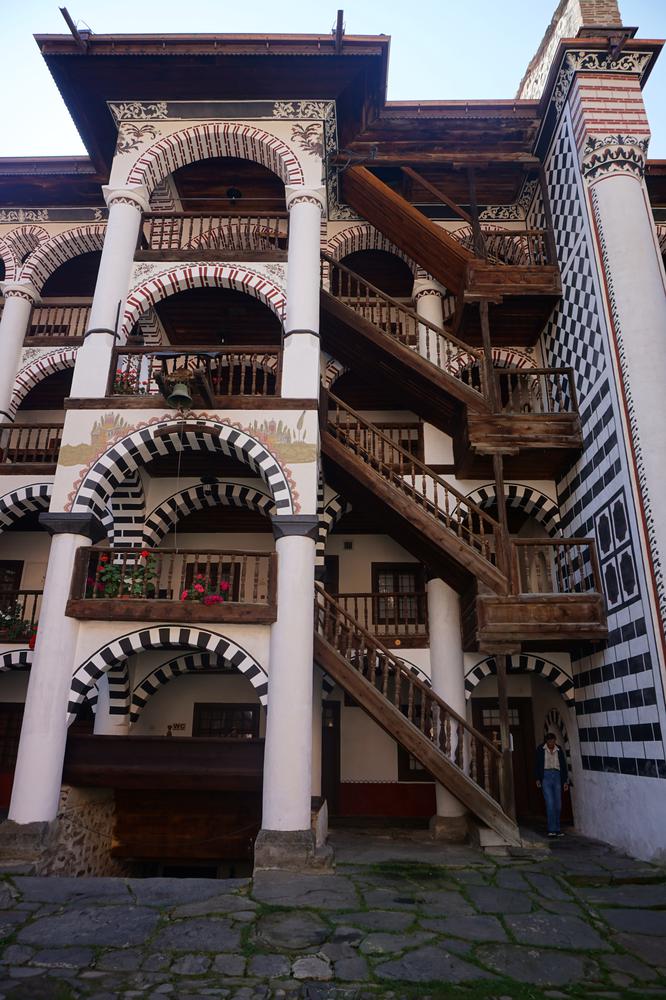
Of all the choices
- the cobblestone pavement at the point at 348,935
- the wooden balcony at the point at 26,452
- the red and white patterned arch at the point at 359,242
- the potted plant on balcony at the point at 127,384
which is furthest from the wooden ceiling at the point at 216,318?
the cobblestone pavement at the point at 348,935

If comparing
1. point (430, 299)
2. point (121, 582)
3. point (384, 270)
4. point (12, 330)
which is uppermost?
point (384, 270)

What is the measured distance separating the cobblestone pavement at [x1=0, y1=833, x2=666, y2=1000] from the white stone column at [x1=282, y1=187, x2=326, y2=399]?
5.91m

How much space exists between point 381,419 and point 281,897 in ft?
28.7

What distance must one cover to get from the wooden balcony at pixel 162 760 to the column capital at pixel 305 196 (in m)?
7.81

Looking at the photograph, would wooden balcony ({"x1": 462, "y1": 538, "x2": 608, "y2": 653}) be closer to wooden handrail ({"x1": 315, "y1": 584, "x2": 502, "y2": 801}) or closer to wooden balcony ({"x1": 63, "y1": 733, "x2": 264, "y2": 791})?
wooden handrail ({"x1": 315, "y1": 584, "x2": 502, "y2": 801})

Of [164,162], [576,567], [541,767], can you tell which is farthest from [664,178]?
[541,767]

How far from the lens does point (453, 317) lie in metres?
11.7

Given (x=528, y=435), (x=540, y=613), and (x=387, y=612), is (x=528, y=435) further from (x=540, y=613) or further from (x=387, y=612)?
(x=387, y=612)

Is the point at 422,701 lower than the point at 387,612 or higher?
lower

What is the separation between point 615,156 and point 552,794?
907 centimetres

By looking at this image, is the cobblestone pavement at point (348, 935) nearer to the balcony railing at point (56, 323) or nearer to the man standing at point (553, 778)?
the man standing at point (553, 778)

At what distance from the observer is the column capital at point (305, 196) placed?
1006cm

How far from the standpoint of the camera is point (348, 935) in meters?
4.87

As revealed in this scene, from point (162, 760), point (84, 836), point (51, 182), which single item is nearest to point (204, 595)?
point (162, 760)
